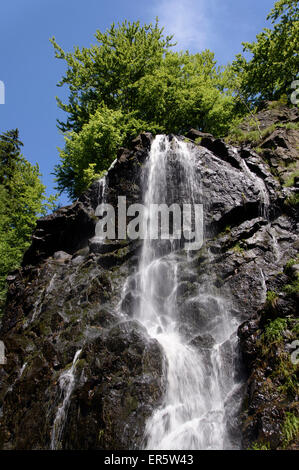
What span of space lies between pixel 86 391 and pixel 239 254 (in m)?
6.20

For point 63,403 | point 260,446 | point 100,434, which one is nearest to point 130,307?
point 63,403

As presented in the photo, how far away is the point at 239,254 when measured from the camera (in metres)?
10.3

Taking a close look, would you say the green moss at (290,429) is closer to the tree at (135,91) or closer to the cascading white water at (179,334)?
the cascading white water at (179,334)

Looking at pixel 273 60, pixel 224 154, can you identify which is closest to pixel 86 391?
pixel 224 154

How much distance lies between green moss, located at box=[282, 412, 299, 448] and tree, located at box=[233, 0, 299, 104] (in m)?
21.5

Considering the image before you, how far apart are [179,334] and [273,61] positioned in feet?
68.2

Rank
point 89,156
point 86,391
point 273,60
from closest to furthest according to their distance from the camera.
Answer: point 86,391
point 89,156
point 273,60

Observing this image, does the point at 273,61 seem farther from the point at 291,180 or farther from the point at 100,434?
the point at 100,434

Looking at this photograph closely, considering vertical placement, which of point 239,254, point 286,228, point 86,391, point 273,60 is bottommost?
point 86,391

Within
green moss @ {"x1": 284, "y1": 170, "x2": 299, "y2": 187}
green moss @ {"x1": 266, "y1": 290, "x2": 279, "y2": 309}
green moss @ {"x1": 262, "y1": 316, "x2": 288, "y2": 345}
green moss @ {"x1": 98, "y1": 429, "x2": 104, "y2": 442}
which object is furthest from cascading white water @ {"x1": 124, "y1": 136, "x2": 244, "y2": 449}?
green moss @ {"x1": 284, "y1": 170, "x2": 299, "y2": 187}

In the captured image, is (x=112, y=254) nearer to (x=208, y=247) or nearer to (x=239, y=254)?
(x=208, y=247)

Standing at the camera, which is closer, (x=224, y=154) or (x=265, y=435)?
(x=265, y=435)

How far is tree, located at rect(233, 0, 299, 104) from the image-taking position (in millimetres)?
19438
